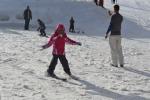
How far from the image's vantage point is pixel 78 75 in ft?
45.4

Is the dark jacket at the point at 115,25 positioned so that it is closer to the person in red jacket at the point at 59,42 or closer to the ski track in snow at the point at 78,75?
the ski track in snow at the point at 78,75

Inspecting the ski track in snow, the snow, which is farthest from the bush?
the ski track in snow

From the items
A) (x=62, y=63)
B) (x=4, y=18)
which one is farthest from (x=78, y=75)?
(x=4, y=18)

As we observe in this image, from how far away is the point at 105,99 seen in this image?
434 inches

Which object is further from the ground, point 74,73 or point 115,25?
point 115,25

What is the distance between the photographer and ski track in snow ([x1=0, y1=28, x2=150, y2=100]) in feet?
37.1

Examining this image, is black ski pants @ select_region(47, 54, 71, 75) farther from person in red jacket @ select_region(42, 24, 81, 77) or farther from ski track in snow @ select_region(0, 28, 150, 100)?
ski track in snow @ select_region(0, 28, 150, 100)

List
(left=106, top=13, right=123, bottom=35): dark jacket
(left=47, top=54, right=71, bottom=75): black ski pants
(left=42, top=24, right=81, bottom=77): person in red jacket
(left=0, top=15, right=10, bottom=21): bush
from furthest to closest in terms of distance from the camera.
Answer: (left=0, top=15, right=10, bottom=21): bush → (left=106, top=13, right=123, bottom=35): dark jacket → (left=47, top=54, right=71, bottom=75): black ski pants → (left=42, top=24, right=81, bottom=77): person in red jacket

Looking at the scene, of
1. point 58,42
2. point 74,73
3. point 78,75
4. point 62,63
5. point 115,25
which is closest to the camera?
point 58,42

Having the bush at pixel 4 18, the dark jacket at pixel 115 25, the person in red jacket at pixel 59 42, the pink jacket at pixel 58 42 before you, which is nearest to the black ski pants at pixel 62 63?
the person in red jacket at pixel 59 42

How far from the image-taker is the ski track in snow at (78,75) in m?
11.3

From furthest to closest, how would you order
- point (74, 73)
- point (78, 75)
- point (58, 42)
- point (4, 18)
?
point (4, 18) → point (74, 73) → point (78, 75) → point (58, 42)

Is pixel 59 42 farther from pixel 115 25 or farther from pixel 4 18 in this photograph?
pixel 4 18

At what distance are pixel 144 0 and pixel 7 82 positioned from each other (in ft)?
144
